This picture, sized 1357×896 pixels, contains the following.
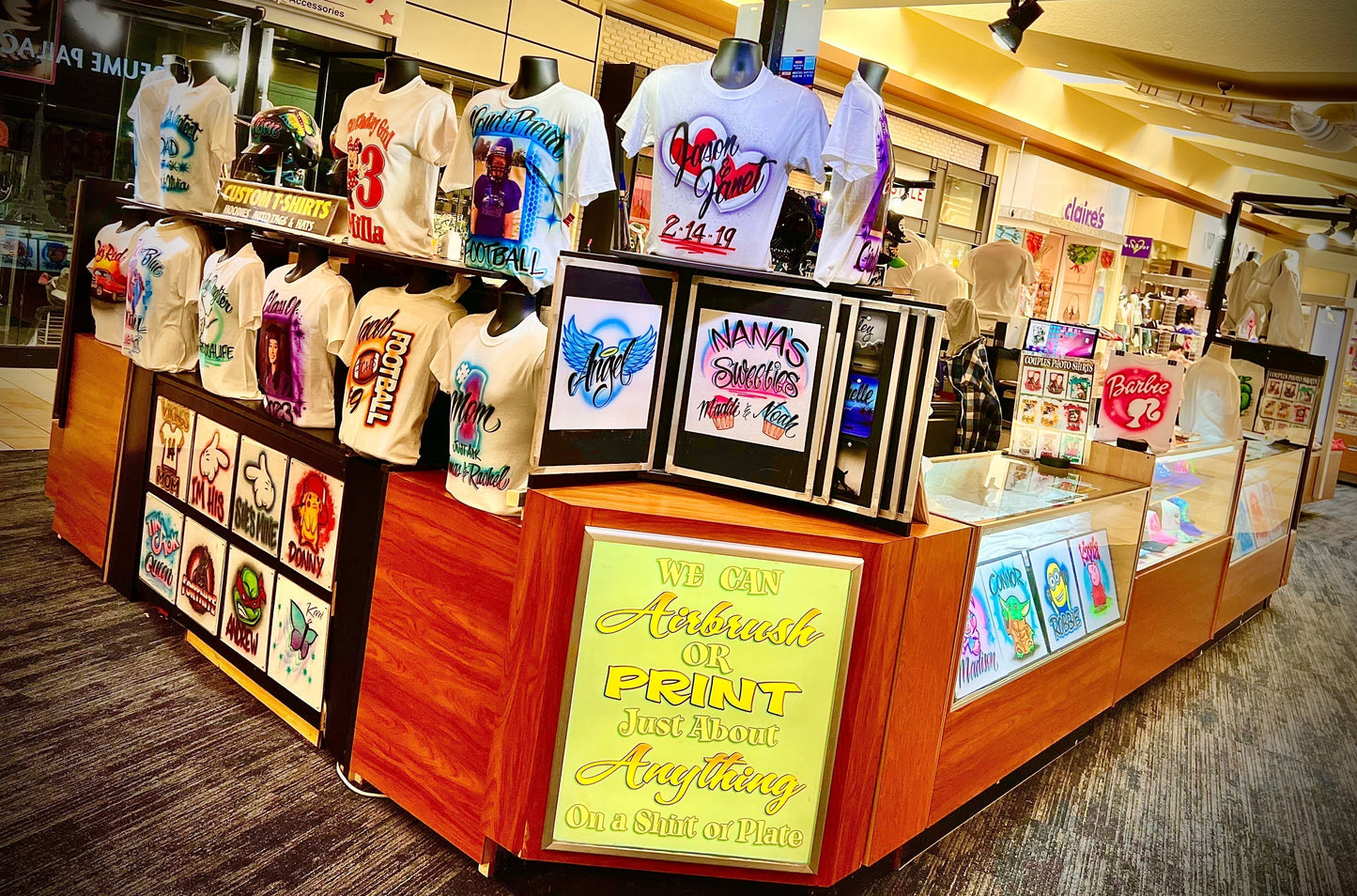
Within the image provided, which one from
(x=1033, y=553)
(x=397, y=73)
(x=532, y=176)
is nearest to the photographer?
(x=532, y=176)

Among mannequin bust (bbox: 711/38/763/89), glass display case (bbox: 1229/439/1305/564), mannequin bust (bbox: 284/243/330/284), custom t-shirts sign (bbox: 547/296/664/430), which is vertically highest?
mannequin bust (bbox: 711/38/763/89)

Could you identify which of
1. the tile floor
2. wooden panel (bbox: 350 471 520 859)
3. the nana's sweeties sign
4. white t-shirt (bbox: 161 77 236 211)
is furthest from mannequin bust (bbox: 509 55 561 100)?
the tile floor

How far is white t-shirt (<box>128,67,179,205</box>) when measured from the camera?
3973 millimetres

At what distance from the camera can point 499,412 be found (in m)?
2.39

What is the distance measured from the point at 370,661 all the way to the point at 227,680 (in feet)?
2.73

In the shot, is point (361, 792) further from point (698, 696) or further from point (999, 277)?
point (999, 277)

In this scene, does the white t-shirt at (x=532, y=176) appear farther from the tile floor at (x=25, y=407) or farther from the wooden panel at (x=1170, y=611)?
the tile floor at (x=25, y=407)

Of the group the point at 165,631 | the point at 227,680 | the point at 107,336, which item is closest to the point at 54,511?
the point at 107,336

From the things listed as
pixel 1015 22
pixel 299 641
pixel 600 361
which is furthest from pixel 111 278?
pixel 1015 22

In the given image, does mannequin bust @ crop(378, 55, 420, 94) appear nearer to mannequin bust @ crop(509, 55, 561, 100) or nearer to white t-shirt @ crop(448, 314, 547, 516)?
mannequin bust @ crop(509, 55, 561, 100)

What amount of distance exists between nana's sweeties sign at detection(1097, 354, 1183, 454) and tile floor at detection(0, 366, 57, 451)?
513 cm

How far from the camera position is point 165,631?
139 inches

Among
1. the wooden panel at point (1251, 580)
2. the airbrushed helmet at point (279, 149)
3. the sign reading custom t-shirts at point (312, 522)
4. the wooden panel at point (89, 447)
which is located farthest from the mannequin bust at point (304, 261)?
the wooden panel at point (1251, 580)

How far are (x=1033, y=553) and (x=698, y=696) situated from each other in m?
1.44
